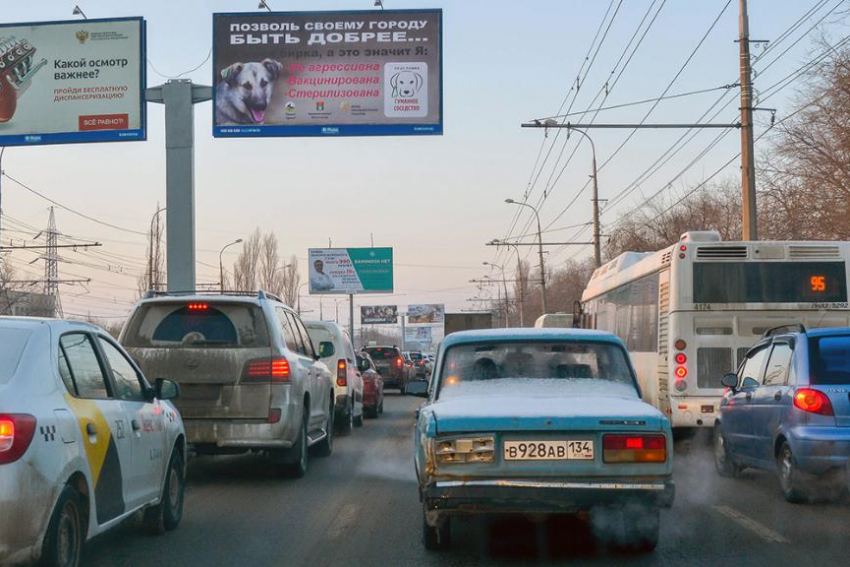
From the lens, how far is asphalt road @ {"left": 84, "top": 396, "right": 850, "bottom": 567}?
23.6 feet

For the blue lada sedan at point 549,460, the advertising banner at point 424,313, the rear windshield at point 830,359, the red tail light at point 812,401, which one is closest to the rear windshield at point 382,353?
Result: the rear windshield at point 830,359

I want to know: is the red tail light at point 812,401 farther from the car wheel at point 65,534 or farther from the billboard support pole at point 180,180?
the billboard support pole at point 180,180

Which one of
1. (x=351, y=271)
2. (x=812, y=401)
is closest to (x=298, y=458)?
(x=812, y=401)

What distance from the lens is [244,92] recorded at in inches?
843

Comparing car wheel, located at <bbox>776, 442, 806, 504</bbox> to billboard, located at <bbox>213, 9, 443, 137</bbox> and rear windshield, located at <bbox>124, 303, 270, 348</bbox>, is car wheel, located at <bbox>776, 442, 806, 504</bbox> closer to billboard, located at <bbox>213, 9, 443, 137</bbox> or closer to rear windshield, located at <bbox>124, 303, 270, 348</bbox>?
rear windshield, located at <bbox>124, 303, 270, 348</bbox>

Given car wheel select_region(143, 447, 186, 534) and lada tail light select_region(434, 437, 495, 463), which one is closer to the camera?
lada tail light select_region(434, 437, 495, 463)

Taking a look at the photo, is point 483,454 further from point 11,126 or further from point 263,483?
point 11,126

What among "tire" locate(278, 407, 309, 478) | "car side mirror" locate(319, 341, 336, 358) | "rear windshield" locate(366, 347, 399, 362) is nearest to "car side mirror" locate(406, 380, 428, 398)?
"tire" locate(278, 407, 309, 478)

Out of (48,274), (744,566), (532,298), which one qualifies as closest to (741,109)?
(744,566)

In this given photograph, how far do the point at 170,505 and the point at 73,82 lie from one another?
50.3 ft

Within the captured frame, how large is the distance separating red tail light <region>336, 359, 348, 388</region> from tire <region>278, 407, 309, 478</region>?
6.48 m

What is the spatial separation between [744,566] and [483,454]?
5.93 feet

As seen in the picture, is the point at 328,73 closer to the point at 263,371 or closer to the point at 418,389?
the point at 263,371

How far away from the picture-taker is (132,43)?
70.9 feet
